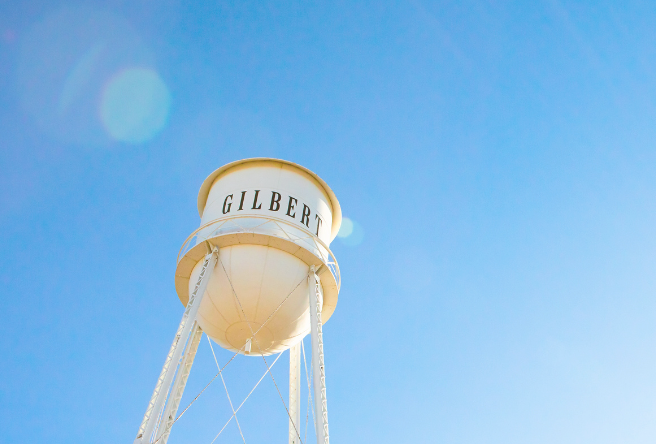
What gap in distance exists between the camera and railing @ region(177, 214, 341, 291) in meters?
12.2

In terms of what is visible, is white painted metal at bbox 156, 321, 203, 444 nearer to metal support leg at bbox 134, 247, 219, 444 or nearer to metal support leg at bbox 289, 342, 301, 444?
metal support leg at bbox 134, 247, 219, 444

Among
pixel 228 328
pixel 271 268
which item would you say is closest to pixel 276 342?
pixel 228 328

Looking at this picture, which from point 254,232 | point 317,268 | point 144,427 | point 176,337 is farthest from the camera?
point 317,268

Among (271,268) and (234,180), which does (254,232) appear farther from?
(234,180)

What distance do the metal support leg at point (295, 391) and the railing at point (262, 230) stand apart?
10.1ft

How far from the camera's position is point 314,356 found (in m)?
11.1

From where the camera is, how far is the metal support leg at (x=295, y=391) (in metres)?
13.3

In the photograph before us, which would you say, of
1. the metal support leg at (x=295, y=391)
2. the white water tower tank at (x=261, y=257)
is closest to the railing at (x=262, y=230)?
the white water tower tank at (x=261, y=257)

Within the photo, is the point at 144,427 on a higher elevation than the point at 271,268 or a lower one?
lower

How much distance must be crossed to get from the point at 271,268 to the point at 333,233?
11.3ft

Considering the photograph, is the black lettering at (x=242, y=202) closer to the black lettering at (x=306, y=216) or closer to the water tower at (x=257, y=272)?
the water tower at (x=257, y=272)

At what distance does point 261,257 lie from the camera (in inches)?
479

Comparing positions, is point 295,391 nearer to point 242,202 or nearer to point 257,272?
point 257,272

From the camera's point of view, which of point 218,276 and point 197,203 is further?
point 197,203
